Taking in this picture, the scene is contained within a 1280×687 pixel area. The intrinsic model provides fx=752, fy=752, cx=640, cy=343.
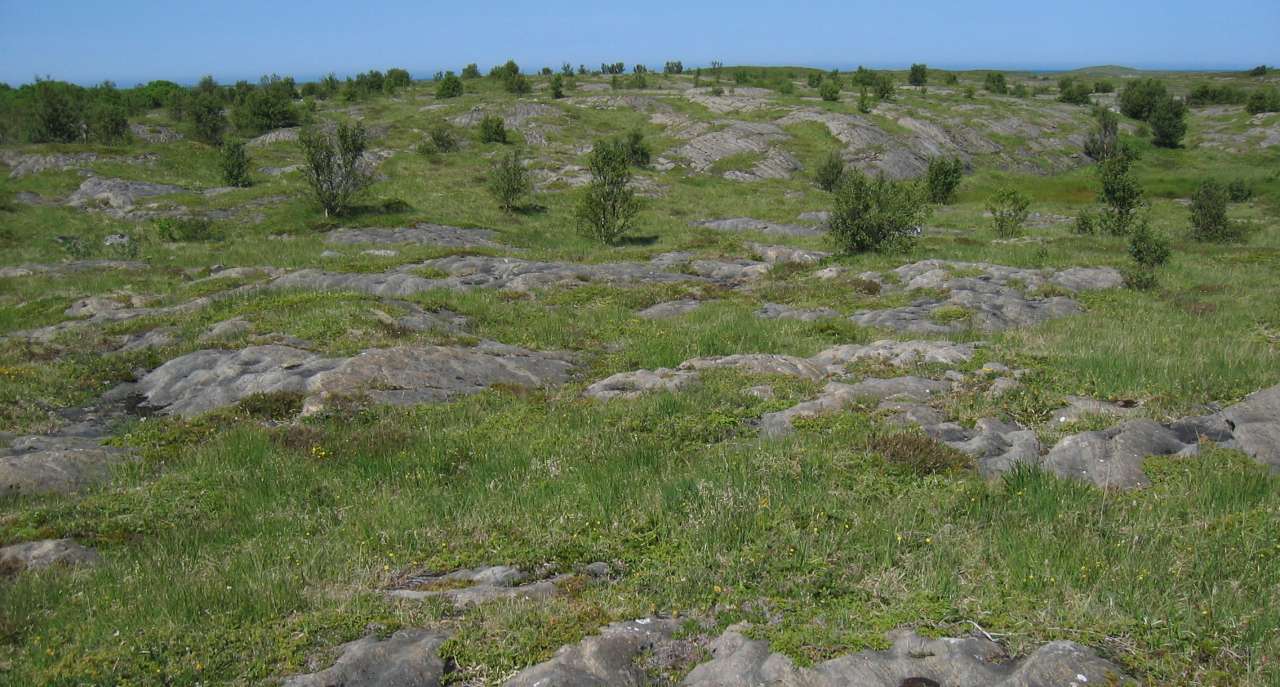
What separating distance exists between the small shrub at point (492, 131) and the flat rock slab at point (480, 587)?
224ft

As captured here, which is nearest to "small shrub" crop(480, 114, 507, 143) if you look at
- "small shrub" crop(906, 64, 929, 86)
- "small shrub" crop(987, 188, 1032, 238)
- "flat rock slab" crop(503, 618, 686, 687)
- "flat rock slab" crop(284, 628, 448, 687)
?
"small shrub" crop(987, 188, 1032, 238)

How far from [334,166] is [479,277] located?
17.3m

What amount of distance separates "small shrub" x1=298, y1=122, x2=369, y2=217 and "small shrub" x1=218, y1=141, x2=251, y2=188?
11.2 metres

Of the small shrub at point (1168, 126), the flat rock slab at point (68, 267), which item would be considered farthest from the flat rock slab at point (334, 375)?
the small shrub at point (1168, 126)

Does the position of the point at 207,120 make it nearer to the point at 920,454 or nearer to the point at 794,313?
the point at 794,313

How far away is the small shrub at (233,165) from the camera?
4812cm

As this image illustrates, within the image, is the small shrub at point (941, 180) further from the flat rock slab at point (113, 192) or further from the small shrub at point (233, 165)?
the flat rock slab at point (113, 192)

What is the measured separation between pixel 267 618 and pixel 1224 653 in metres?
7.55

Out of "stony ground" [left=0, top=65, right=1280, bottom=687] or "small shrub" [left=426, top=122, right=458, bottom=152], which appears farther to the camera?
"small shrub" [left=426, top=122, right=458, bottom=152]

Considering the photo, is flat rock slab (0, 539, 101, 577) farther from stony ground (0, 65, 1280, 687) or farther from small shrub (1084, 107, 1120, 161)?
small shrub (1084, 107, 1120, 161)

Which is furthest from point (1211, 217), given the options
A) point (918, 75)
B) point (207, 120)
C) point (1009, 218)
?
point (918, 75)

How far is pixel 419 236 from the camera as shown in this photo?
3706cm

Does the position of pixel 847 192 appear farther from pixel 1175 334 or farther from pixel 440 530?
pixel 440 530

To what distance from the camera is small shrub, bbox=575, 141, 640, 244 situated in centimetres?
3766
